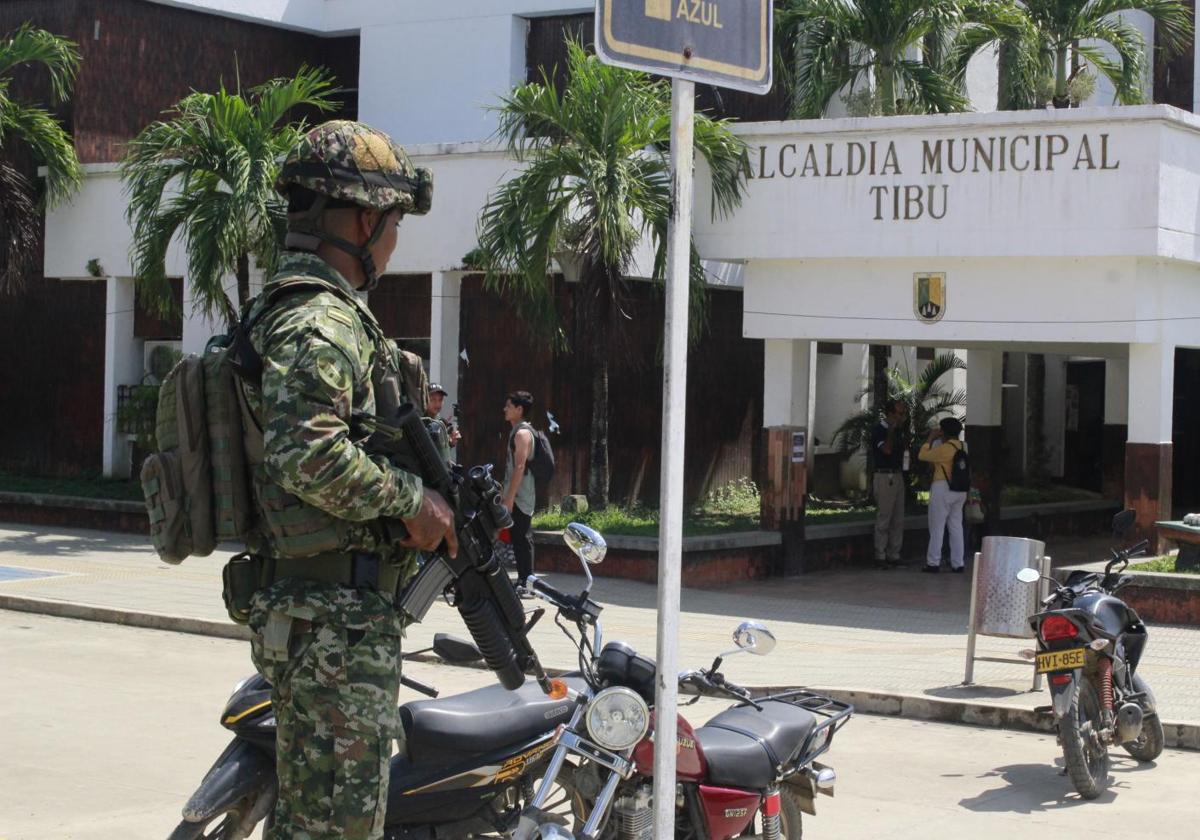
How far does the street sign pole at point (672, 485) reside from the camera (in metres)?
4.18

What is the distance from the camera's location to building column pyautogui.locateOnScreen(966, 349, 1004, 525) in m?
19.5

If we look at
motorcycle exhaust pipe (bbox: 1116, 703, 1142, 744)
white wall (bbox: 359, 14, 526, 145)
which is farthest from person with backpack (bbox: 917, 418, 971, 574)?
white wall (bbox: 359, 14, 526, 145)

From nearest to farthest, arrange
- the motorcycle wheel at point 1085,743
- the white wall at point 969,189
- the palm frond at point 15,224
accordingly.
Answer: the motorcycle wheel at point 1085,743, the white wall at point 969,189, the palm frond at point 15,224

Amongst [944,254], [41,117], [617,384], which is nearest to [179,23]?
[41,117]

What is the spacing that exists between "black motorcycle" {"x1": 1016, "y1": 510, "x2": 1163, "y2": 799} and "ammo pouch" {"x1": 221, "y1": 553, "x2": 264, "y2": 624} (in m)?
4.77

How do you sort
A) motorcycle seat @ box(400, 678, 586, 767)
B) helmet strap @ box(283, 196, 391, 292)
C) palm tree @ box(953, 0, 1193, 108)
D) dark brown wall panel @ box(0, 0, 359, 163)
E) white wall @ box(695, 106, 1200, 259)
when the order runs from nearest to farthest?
helmet strap @ box(283, 196, 391, 292)
motorcycle seat @ box(400, 678, 586, 767)
white wall @ box(695, 106, 1200, 259)
palm tree @ box(953, 0, 1193, 108)
dark brown wall panel @ box(0, 0, 359, 163)

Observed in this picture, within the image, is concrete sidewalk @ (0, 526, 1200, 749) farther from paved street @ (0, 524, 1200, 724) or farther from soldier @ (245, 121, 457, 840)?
soldier @ (245, 121, 457, 840)

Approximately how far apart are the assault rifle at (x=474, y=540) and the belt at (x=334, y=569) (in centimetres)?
21

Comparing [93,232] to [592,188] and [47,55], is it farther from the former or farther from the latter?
[592,188]

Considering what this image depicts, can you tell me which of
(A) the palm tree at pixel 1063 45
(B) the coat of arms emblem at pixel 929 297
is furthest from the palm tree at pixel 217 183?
(A) the palm tree at pixel 1063 45

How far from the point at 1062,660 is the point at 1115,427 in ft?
50.3

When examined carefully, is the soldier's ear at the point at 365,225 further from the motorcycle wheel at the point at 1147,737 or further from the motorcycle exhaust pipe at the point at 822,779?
the motorcycle wheel at the point at 1147,737

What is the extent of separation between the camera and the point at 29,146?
2106cm

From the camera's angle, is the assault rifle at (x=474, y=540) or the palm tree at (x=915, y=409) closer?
the assault rifle at (x=474, y=540)
